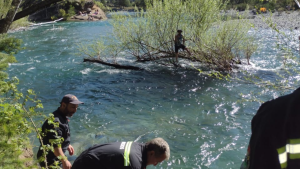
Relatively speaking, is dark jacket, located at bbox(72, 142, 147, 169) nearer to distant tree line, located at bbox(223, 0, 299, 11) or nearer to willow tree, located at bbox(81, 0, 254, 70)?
distant tree line, located at bbox(223, 0, 299, 11)

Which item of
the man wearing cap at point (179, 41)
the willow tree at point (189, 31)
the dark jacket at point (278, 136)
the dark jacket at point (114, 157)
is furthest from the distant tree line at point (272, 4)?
the dark jacket at point (278, 136)

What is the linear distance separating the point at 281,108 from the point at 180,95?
964 cm

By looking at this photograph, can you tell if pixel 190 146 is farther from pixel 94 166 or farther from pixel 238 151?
pixel 94 166

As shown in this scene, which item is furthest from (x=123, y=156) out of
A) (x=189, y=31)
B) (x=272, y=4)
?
(x=189, y=31)

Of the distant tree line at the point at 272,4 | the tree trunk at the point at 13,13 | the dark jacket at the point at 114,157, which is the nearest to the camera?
the dark jacket at the point at 114,157

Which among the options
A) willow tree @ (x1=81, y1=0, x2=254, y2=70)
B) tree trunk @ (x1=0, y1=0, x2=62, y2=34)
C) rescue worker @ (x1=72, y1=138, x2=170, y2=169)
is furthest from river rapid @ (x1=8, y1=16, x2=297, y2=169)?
tree trunk @ (x1=0, y1=0, x2=62, y2=34)

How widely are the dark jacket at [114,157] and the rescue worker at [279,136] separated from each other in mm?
2008

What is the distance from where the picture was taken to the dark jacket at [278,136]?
111 centimetres

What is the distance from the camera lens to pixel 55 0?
409 centimetres

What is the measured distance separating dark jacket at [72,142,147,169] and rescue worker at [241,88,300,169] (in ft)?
6.59

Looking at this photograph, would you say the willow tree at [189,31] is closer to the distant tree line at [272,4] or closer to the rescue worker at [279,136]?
the distant tree line at [272,4]

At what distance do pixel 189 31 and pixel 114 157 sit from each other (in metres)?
12.0

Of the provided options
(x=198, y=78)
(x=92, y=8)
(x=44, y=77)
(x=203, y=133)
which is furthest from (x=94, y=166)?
(x=92, y=8)

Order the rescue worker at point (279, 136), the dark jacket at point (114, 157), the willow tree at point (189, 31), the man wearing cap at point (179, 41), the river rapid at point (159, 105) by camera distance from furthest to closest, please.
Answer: the man wearing cap at point (179, 41) → the willow tree at point (189, 31) → the river rapid at point (159, 105) → the dark jacket at point (114, 157) → the rescue worker at point (279, 136)
